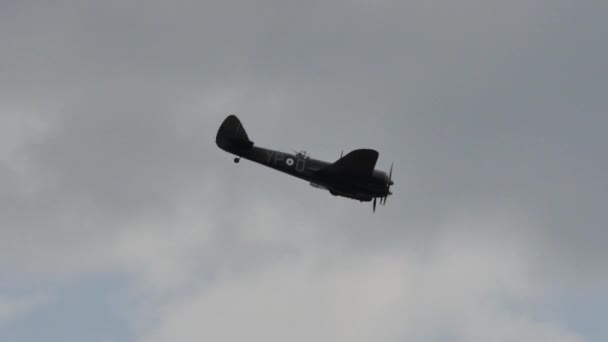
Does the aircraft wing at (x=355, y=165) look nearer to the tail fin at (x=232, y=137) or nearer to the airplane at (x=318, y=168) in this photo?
the airplane at (x=318, y=168)

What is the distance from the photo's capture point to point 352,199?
2112 inches

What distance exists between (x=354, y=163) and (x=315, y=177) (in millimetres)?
3140

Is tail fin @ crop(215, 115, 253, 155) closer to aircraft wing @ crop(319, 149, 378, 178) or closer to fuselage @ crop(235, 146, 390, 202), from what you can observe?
fuselage @ crop(235, 146, 390, 202)

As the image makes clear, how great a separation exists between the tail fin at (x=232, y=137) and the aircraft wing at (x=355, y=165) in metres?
5.11

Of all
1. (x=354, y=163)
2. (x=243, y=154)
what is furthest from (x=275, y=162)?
(x=354, y=163)

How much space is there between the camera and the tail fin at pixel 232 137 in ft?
174

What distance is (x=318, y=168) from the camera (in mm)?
53375

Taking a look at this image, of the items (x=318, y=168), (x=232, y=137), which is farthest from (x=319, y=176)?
(x=232, y=137)

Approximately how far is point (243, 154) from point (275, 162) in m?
2.02

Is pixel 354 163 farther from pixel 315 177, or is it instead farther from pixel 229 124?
pixel 229 124

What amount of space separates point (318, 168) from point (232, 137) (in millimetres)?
5544

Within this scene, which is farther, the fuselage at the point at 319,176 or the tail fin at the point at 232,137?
the tail fin at the point at 232,137

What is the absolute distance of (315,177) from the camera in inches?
2092

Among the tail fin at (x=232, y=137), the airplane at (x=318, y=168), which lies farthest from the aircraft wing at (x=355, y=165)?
the tail fin at (x=232, y=137)
